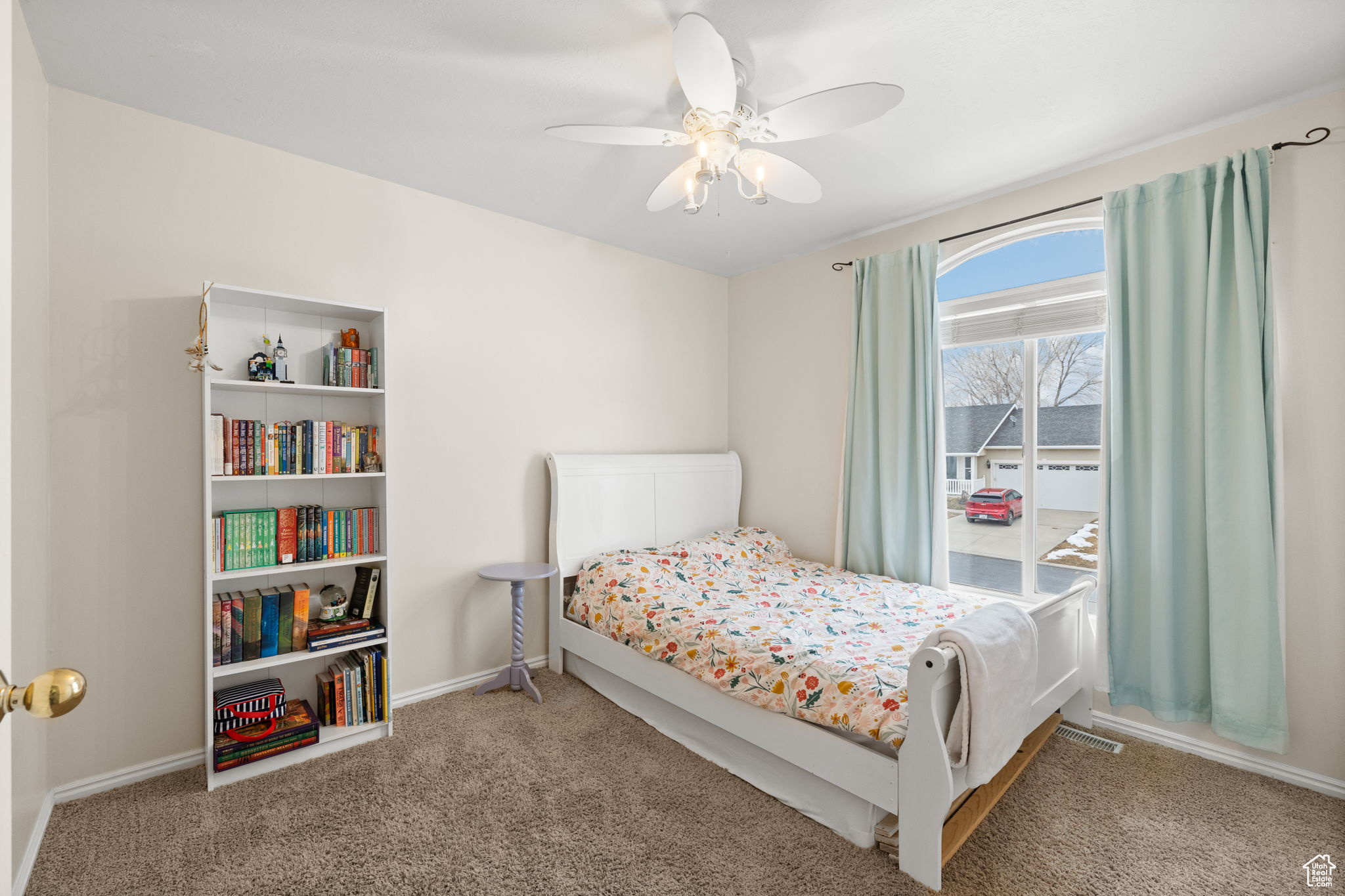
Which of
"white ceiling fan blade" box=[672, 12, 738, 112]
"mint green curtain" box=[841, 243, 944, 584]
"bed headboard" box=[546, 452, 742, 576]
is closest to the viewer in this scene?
"white ceiling fan blade" box=[672, 12, 738, 112]

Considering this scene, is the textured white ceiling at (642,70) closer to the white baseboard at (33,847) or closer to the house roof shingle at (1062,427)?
the house roof shingle at (1062,427)

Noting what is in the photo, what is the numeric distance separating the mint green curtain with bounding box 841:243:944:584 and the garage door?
37 cm

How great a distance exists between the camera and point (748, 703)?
2.26m

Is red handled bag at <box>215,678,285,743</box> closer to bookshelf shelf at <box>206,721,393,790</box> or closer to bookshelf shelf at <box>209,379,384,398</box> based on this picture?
bookshelf shelf at <box>206,721,393,790</box>

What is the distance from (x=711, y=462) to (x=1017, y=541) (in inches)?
73.0

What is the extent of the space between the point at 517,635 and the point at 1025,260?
3181mm

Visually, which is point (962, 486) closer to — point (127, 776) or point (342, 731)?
point (342, 731)

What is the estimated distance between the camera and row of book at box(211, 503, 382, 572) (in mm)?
2316

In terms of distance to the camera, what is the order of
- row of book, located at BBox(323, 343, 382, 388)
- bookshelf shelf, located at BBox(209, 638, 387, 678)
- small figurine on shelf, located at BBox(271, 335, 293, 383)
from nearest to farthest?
bookshelf shelf, located at BBox(209, 638, 387, 678), small figurine on shelf, located at BBox(271, 335, 293, 383), row of book, located at BBox(323, 343, 382, 388)

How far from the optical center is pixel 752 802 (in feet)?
7.13

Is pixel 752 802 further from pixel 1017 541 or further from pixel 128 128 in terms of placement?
pixel 128 128

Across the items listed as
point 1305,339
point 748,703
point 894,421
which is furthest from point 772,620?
point 1305,339

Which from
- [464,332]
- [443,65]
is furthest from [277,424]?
[443,65]

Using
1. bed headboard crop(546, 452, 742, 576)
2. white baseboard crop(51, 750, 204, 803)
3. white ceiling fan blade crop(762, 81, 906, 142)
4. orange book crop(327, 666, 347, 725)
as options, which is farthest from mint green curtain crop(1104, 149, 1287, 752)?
white baseboard crop(51, 750, 204, 803)
